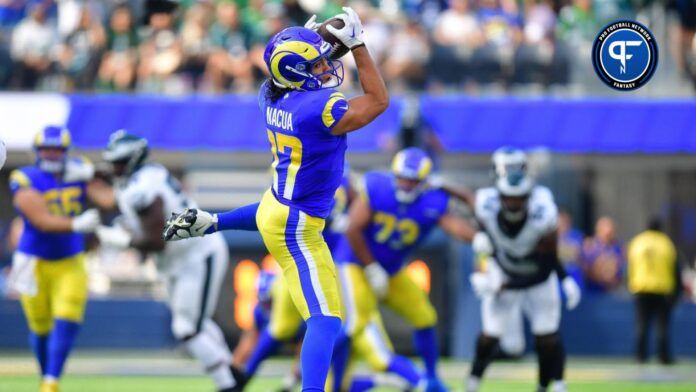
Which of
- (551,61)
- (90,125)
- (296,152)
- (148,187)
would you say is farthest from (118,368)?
(296,152)

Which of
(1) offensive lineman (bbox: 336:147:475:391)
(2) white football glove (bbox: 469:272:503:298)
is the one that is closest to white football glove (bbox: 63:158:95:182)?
(1) offensive lineman (bbox: 336:147:475:391)

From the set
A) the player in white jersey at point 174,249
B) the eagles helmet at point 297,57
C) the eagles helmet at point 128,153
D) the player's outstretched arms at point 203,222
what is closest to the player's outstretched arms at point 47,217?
the player in white jersey at point 174,249

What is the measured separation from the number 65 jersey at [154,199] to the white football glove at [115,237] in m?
0.06

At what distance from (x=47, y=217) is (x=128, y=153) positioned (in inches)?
38.7

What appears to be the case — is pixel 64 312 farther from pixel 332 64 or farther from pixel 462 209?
pixel 462 209

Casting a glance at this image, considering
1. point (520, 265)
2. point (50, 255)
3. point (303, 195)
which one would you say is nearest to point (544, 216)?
point (520, 265)

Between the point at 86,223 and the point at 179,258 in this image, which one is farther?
the point at 86,223

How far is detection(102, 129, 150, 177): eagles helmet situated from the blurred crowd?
7609mm

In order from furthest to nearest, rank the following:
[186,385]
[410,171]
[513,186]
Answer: [186,385], [410,171], [513,186]

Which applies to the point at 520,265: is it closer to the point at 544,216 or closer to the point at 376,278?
the point at 544,216

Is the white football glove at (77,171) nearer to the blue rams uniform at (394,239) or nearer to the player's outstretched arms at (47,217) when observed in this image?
the player's outstretched arms at (47,217)

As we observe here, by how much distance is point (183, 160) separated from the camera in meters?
19.2

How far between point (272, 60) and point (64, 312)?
417cm

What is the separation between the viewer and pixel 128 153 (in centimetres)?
1084
